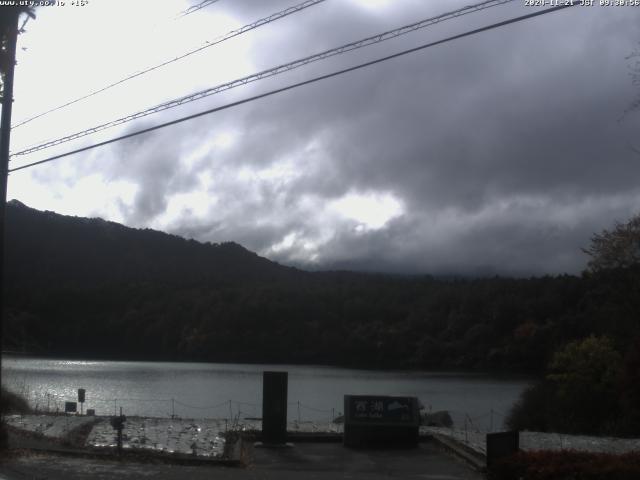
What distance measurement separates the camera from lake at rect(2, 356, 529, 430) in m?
41.4

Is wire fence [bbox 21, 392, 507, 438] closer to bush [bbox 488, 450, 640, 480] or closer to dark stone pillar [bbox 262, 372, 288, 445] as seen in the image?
dark stone pillar [bbox 262, 372, 288, 445]

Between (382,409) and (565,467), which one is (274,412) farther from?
(565,467)

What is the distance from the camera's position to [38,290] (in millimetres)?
79688

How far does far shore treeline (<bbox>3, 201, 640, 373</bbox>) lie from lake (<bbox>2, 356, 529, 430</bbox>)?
8.15m

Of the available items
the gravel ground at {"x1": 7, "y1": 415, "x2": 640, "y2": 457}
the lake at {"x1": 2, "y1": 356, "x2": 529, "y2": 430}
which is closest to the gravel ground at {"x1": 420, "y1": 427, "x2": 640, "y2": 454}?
the gravel ground at {"x1": 7, "y1": 415, "x2": 640, "y2": 457}

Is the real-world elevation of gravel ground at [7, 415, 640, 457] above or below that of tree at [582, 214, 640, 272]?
below

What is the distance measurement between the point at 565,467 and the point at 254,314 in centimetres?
8235

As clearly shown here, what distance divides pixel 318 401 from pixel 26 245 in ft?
146

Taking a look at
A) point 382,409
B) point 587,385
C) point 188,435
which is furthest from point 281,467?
Answer: point 587,385

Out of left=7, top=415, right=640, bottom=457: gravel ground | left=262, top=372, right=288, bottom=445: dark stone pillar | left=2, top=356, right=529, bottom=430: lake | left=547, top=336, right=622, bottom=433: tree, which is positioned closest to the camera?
left=7, top=415, right=640, bottom=457: gravel ground

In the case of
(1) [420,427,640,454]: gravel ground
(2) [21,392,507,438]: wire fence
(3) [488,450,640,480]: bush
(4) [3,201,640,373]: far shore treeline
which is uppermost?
(4) [3,201,640,373]: far shore treeline

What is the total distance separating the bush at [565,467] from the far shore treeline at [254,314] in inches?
2313

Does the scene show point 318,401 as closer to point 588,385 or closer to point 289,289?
point 588,385

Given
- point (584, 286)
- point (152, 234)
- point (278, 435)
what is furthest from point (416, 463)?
point (152, 234)
